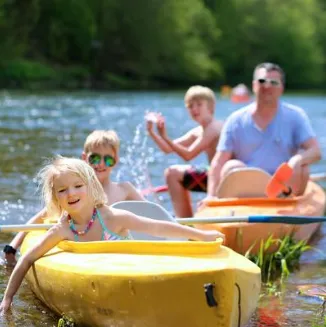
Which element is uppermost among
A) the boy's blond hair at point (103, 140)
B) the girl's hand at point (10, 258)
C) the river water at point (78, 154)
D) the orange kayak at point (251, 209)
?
the boy's blond hair at point (103, 140)

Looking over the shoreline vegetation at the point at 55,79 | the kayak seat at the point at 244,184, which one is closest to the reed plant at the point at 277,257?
the kayak seat at the point at 244,184

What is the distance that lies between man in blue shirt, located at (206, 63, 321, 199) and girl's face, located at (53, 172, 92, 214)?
2531mm

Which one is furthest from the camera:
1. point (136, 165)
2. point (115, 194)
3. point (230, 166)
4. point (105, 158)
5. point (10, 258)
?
point (136, 165)

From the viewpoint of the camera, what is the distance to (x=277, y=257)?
19.9ft

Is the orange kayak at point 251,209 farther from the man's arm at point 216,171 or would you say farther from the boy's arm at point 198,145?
the boy's arm at point 198,145

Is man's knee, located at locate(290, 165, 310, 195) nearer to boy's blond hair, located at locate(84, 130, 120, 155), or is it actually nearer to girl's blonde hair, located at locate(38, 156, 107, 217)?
boy's blond hair, located at locate(84, 130, 120, 155)

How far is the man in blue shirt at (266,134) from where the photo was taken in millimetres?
6816

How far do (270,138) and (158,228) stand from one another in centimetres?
264

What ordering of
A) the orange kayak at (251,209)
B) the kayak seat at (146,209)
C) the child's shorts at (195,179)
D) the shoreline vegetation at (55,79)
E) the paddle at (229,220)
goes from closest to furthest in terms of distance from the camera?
the kayak seat at (146,209) → the paddle at (229,220) → the orange kayak at (251,209) → the child's shorts at (195,179) → the shoreline vegetation at (55,79)

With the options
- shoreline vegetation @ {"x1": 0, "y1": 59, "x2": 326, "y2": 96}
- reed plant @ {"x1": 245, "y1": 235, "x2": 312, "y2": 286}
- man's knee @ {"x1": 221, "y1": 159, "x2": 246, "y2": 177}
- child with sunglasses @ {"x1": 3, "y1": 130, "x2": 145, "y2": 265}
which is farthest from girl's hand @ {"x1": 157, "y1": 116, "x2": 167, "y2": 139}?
shoreline vegetation @ {"x1": 0, "y1": 59, "x2": 326, "y2": 96}

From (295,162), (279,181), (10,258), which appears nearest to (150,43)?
(295,162)

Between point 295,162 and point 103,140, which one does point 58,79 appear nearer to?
point 295,162

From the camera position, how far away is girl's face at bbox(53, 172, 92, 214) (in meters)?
4.35

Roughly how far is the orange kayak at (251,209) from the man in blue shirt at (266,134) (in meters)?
0.23
